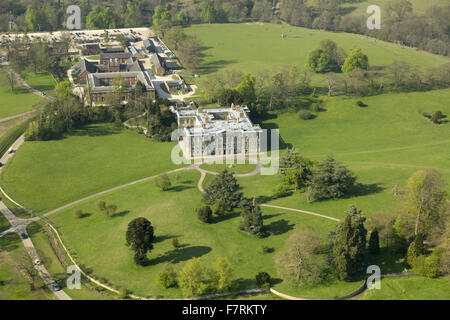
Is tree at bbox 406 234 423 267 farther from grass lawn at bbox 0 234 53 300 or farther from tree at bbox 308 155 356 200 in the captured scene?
grass lawn at bbox 0 234 53 300

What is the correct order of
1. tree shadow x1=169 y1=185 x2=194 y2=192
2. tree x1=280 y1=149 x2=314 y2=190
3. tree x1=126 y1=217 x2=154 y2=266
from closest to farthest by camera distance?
tree x1=126 y1=217 x2=154 y2=266
tree x1=280 y1=149 x2=314 y2=190
tree shadow x1=169 y1=185 x2=194 y2=192

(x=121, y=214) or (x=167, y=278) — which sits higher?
(x=121, y=214)

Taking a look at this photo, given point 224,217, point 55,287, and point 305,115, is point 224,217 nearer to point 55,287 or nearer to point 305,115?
point 55,287

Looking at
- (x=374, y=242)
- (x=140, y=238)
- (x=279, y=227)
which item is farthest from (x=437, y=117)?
(x=140, y=238)

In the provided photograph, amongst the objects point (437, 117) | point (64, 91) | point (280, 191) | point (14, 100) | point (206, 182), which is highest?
point (64, 91)

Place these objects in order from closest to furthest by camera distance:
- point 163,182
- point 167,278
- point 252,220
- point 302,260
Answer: point 302,260 < point 167,278 < point 252,220 < point 163,182

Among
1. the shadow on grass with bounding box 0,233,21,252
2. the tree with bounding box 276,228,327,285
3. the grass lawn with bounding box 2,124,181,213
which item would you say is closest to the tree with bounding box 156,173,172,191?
the grass lawn with bounding box 2,124,181,213

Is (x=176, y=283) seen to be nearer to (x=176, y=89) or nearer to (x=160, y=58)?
(x=176, y=89)
